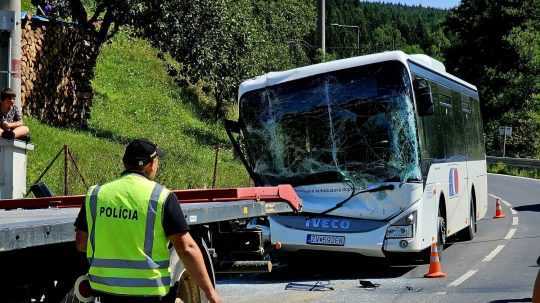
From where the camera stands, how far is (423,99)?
11969 mm

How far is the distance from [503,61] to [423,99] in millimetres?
55545

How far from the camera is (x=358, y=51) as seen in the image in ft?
167

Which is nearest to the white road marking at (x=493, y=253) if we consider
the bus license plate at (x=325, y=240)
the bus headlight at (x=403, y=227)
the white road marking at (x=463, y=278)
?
the white road marking at (x=463, y=278)

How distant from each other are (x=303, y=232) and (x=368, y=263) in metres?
2.24

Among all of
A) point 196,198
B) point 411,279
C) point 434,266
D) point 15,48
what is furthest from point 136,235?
point 434,266

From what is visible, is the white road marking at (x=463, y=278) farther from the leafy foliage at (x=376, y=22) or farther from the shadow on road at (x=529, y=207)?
the leafy foliage at (x=376, y=22)

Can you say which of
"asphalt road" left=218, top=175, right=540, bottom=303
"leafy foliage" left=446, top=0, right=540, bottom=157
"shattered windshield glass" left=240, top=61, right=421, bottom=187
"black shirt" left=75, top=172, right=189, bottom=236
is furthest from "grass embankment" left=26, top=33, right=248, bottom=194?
"leafy foliage" left=446, top=0, right=540, bottom=157

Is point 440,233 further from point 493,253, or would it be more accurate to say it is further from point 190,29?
point 190,29

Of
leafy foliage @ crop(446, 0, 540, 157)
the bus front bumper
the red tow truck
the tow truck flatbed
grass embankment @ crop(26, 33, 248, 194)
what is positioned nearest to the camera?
the red tow truck

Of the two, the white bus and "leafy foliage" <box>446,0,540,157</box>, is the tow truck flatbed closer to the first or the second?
the white bus

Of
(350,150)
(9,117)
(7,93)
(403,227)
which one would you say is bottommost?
(403,227)

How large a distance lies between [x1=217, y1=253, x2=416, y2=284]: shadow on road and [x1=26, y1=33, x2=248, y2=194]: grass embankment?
4.80m

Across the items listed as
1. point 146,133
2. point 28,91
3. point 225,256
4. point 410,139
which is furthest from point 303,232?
point 146,133

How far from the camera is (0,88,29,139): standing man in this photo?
1041 centimetres
